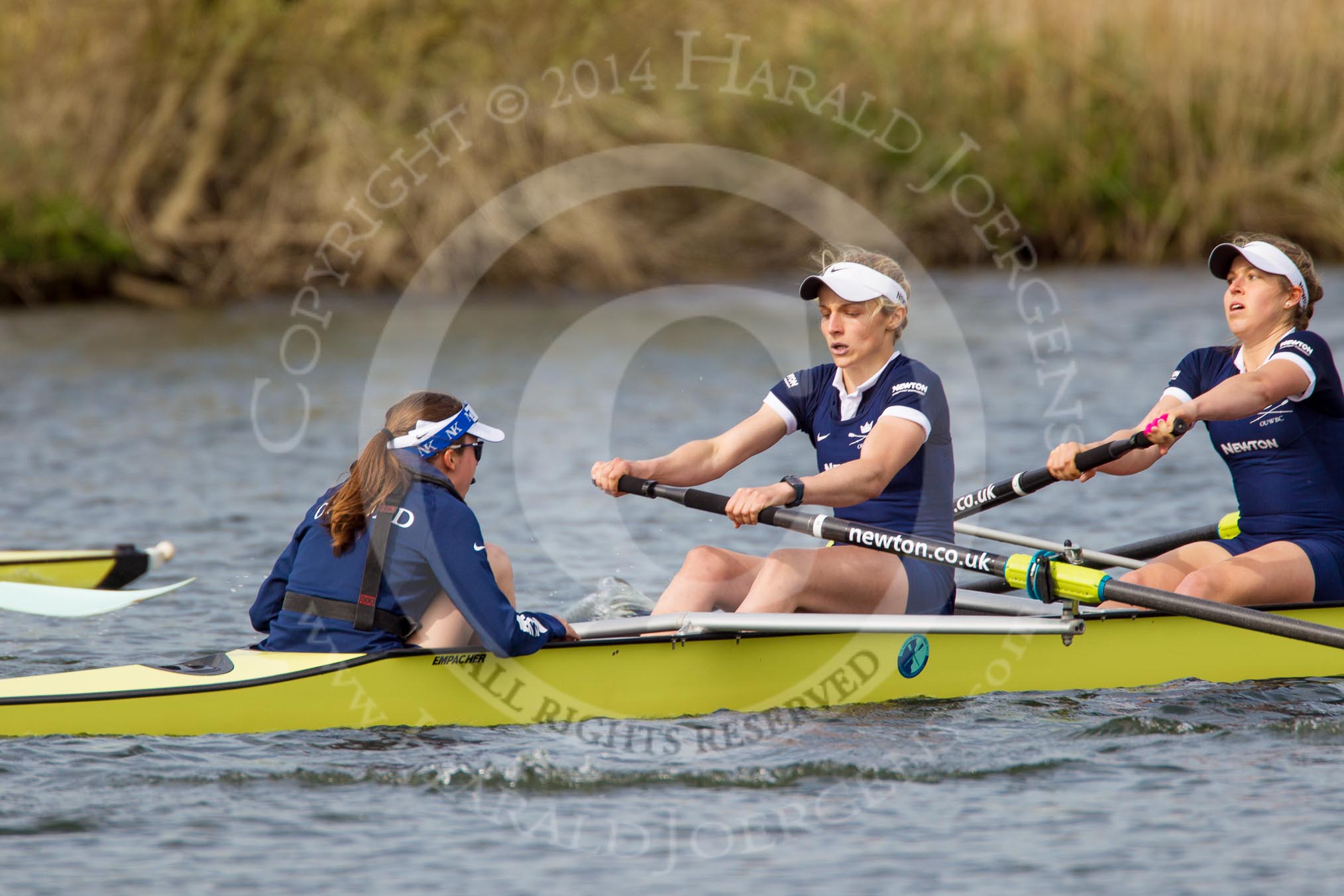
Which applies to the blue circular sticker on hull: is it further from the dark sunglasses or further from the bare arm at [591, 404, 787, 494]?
the dark sunglasses

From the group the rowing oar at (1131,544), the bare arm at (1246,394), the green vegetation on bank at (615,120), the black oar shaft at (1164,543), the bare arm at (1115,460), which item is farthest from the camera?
the green vegetation on bank at (615,120)

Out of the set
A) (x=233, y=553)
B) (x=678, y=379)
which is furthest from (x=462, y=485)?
(x=678, y=379)

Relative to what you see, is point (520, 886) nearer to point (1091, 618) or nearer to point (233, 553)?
point (1091, 618)

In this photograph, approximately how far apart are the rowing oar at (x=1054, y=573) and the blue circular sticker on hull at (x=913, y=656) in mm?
354

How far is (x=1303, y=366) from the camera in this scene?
677 cm

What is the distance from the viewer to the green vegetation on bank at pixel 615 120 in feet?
65.0

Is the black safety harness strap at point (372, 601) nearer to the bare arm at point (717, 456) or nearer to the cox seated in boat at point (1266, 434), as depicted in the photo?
the bare arm at point (717, 456)

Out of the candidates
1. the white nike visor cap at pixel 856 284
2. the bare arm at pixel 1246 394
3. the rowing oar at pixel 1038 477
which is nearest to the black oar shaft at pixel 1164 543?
the rowing oar at pixel 1038 477

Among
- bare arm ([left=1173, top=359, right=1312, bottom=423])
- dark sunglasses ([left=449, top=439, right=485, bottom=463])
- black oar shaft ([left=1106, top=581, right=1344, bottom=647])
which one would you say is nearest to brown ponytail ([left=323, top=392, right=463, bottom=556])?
dark sunglasses ([left=449, top=439, right=485, bottom=463])

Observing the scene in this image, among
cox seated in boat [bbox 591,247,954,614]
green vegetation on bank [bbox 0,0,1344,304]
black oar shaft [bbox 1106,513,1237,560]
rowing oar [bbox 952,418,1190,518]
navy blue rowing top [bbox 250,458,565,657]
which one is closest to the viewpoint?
navy blue rowing top [bbox 250,458,565,657]

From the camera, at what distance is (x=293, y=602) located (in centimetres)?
600

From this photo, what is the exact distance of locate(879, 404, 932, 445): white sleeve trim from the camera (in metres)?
6.39

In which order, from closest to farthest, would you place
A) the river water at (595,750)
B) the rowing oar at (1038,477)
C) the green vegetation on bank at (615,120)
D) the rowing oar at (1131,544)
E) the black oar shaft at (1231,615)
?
1. the river water at (595,750)
2. the black oar shaft at (1231,615)
3. the rowing oar at (1038,477)
4. the rowing oar at (1131,544)
5. the green vegetation on bank at (615,120)

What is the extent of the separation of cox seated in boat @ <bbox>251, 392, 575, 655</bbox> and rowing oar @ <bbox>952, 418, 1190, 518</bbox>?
2.11 metres
